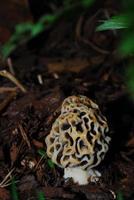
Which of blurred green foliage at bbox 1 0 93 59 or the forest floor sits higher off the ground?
blurred green foliage at bbox 1 0 93 59

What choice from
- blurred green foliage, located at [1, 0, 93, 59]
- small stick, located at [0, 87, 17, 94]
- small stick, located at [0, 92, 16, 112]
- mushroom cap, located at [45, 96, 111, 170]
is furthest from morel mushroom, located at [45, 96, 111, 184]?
blurred green foliage, located at [1, 0, 93, 59]

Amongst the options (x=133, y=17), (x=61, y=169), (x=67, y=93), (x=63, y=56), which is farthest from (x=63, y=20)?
(x=133, y=17)

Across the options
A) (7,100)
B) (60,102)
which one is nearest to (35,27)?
(7,100)

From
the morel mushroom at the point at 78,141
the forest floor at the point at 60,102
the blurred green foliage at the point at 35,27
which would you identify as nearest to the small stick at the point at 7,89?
the forest floor at the point at 60,102

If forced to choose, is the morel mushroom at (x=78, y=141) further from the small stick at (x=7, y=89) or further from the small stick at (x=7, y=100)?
the small stick at (x=7, y=89)

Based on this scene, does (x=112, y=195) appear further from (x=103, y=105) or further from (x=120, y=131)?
(x=103, y=105)

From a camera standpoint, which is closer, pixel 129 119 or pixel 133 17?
pixel 133 17

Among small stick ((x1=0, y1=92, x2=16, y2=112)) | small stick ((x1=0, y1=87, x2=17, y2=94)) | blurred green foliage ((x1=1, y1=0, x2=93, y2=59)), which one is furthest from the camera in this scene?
blurred green foliage ((x1=1, y1=0, x2=93, y2=59))

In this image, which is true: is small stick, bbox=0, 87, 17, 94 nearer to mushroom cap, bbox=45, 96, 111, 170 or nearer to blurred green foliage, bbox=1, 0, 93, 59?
blurred green foliage, bbox=1, 0, 93, 59
